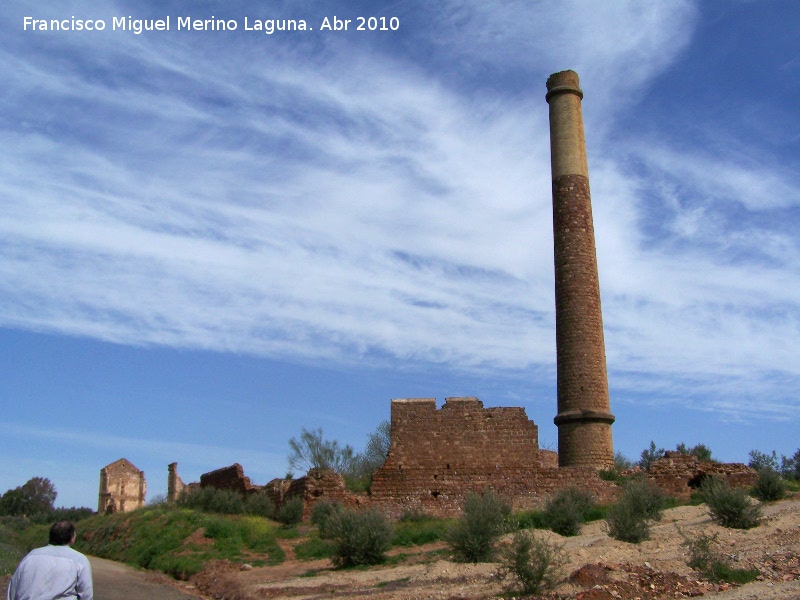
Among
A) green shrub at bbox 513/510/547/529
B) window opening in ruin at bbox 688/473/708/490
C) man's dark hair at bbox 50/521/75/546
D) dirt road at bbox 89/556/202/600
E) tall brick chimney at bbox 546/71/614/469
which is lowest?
dirt road at bbox 89/556/202/600

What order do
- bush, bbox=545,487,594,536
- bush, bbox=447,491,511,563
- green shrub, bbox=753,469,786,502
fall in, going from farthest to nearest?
green shrub, bbox=753,469,786,502, bush, bbox=545,487,594,536, bush, bbox=447,491,511,563

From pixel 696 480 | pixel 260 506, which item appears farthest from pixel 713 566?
pixel 260 506

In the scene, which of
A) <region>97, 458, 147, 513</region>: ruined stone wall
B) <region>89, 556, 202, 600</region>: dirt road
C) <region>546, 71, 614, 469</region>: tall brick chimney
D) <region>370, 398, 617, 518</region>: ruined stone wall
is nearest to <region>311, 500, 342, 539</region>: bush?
<region>370, 398, 617, 518</region>: ruined stone wall

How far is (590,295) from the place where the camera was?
2262 cm

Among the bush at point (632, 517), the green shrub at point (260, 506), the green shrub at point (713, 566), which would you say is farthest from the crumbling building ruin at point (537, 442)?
the green shrub at point (713, 566)

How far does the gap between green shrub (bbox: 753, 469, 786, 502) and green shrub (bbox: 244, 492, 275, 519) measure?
11702 millimetres

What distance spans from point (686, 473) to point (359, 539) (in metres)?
9.29

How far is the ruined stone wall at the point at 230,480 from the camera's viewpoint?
23.8 meters

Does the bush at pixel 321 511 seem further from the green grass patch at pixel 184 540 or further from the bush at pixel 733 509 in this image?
the bush at pixel 733 509

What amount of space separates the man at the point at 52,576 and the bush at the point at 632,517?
10249 mm

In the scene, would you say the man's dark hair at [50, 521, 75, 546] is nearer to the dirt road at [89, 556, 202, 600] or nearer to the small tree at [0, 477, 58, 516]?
the dirt road at [89, 556, 202, 600]

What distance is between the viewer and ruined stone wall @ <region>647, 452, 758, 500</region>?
19.9 meters

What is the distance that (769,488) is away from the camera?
58.5ft

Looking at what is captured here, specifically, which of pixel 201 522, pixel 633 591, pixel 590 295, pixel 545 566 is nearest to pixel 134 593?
pixel 201 522
